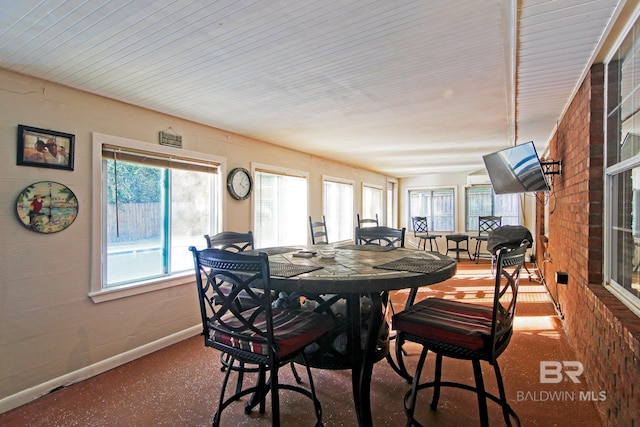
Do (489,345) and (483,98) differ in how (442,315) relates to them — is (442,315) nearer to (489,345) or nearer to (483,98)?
(489,345)

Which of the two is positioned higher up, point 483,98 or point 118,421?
point 483,98

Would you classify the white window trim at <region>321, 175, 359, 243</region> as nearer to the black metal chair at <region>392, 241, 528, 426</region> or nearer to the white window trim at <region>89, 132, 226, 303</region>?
the white window trim at <region>89, 132, 226, 303</region>

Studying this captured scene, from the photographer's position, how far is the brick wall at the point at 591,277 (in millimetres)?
1472

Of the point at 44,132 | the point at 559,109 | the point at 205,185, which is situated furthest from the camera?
the point at 205,185

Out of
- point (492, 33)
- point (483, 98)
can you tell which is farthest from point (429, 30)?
point (483, 98)

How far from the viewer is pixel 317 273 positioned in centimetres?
168

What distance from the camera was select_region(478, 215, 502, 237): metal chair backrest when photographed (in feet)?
24.5

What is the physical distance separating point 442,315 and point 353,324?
0.48m

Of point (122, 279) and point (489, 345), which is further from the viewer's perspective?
point (122, 279)

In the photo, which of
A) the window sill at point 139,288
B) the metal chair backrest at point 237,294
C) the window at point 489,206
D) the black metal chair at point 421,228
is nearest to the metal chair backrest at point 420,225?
the black metal chair at point 421,228

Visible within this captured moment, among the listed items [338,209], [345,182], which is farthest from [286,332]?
[345,182]

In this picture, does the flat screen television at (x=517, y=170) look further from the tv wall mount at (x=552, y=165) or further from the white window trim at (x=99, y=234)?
the white window trim at (x=99, y=234)

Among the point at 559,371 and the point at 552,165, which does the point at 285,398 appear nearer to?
the point at 559,371

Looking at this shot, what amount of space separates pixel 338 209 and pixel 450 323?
4.57 metres
